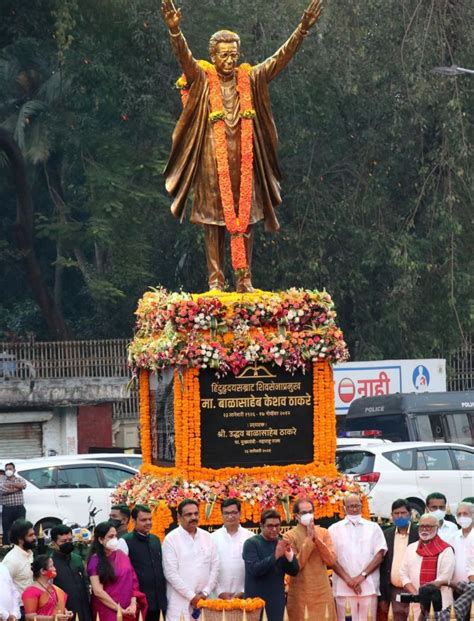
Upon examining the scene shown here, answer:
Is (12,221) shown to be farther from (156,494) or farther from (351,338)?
(156,494)

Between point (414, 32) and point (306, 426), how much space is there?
17.9 metres

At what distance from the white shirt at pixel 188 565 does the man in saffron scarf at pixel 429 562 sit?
1.54 metres

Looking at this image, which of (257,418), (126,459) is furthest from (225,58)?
(126,459)

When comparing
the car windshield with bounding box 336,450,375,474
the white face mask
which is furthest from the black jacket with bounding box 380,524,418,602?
the car windshield with bounding box 336,450,375,474

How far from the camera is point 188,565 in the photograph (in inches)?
536

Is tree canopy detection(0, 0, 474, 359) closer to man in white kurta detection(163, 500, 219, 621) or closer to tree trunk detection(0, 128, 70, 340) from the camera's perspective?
tree trunk detection(0, 128, 70, 340)

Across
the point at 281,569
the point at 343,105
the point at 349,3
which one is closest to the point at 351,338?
the point at 343,105

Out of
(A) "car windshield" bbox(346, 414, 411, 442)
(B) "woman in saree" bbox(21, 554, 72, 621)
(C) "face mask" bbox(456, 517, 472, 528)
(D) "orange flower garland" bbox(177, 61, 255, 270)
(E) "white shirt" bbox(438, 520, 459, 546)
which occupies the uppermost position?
(D) "orange flower garland" bbox(177, 61, 255, 270)

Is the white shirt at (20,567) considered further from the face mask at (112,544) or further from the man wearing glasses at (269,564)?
the man wearing glasses at (269,564)

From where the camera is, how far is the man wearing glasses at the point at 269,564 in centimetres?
1323

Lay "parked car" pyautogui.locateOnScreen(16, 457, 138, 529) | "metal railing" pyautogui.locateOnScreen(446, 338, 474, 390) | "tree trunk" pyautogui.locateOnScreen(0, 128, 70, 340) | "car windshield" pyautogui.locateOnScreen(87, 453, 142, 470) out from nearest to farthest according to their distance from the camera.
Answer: "parked car" pyautogui.locateOnScreen(16, 457, 138, 529), "car windshield" pyautogui.locateOnScreen(87, 453, 142, 470), "tree trunk" pyautogui.locateOnScreen(0, 128, 70, 340), "metal railing" pyautogui.locateOnScreen(446, 338, 474, 390)

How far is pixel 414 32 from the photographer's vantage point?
106ft

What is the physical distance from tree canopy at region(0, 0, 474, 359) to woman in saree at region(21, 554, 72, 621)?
19984 millimetres

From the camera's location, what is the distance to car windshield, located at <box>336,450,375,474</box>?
80.8 feet
